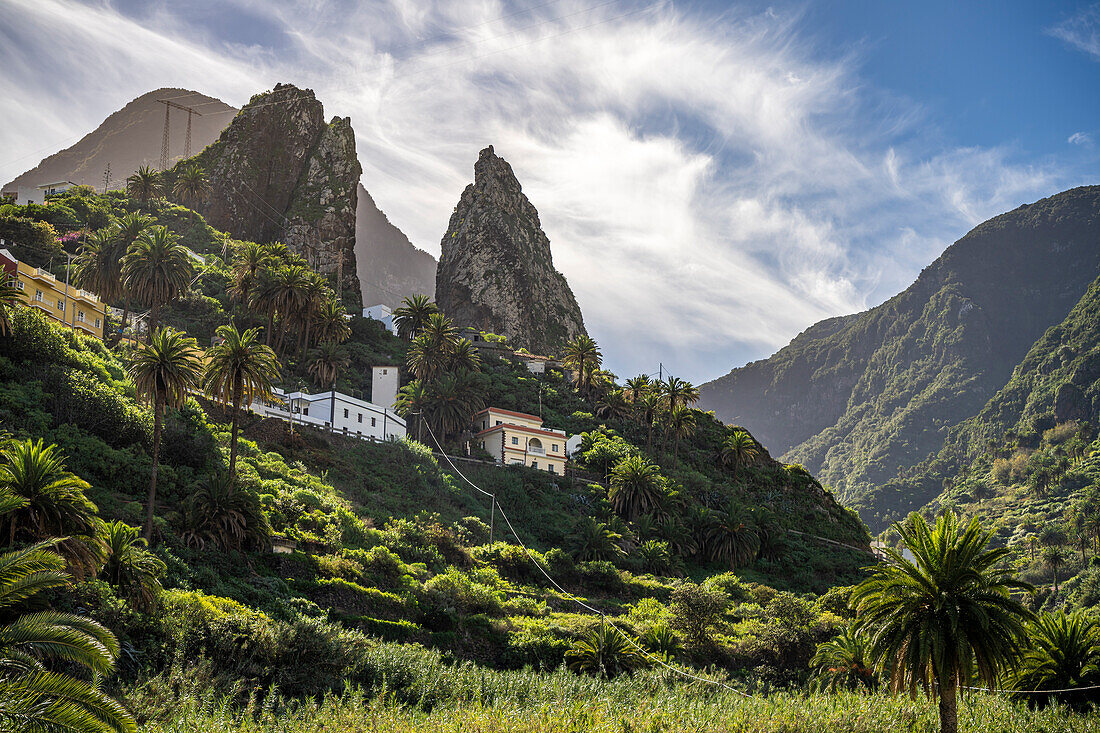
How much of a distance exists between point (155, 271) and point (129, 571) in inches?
1509

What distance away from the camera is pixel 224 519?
38.8m

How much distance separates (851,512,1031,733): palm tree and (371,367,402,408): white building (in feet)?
202

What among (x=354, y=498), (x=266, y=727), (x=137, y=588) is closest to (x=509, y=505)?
(x=354, y=498)

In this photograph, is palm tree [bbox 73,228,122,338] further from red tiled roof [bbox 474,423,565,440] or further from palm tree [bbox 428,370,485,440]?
red tiled roof [bbox 474,423,565,440]

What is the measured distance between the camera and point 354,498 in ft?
180

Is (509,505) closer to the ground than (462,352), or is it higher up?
closer to the ground

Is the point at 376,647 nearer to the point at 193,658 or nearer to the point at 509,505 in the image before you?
the point at 193,658

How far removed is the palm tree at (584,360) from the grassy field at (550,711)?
6558cm

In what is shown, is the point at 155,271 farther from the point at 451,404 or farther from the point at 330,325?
the point at 451,404

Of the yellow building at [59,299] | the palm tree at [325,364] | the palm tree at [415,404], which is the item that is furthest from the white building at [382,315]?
the yellow building at [59,299]

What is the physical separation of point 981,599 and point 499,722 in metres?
15.5

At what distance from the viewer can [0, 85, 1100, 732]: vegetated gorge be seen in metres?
24.8

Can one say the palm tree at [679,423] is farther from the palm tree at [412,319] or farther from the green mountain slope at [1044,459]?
the green mountain slope at [1044,459]

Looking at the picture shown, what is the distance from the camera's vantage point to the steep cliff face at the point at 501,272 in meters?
141
